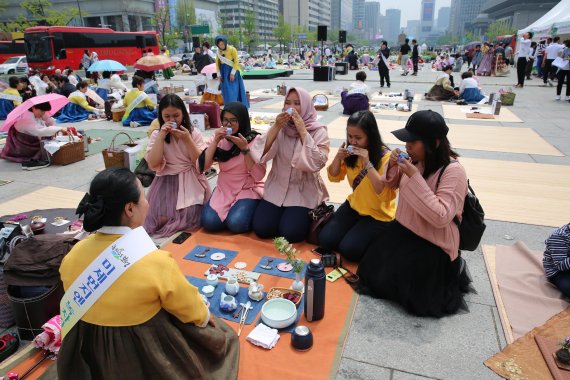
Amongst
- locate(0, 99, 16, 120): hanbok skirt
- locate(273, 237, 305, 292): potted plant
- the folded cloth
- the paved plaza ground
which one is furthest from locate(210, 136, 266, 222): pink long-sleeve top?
locate(0, 99, 16, 120): hanbok skirt

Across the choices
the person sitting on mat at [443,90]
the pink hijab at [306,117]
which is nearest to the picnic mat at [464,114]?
the person sitting on mat at [443,90]

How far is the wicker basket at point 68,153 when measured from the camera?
668 cm

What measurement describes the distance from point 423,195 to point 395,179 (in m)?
0.68

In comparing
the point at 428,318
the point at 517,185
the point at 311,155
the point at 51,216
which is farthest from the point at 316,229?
the point at 517,185

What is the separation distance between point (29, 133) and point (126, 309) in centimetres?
633

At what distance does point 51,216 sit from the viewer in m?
4.31

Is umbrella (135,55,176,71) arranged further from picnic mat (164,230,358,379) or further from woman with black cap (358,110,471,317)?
woman with black cap (358,110,471,317)

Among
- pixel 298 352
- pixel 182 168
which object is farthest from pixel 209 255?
pixel 298 352

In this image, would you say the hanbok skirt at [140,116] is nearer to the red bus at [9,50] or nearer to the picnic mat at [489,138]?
the picnic mat at [489,138]

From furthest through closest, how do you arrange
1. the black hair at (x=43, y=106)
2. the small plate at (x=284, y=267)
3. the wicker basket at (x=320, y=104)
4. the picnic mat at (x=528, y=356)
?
the wicker basket at (x=320, y=104)
the black hair at (x=43, y=106)
the small plate at (x=284, y=267)
the picnic mat at (x=528, y=356)

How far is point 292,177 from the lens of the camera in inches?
158

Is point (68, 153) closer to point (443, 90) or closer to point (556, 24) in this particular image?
point (443, 90)

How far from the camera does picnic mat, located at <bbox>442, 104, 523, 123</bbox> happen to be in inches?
389

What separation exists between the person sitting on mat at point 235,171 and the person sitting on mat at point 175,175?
0.56 feet
